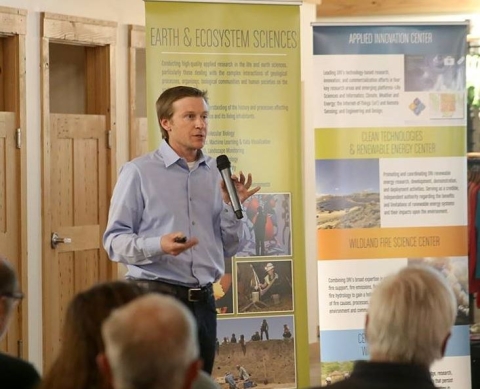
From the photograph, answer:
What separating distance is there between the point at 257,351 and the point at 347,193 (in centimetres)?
96

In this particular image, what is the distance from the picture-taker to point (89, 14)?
697 centimetres

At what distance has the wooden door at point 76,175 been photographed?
22.1ft

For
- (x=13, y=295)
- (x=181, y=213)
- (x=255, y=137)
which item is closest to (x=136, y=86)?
(x=255, y=137)

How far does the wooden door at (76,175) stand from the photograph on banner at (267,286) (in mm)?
1763

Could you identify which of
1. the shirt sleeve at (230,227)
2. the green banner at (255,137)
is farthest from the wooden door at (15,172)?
the shirt sleeve at (230,227)

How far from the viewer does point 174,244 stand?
354 cm

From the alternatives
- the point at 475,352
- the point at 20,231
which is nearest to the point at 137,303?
the point at 475,352

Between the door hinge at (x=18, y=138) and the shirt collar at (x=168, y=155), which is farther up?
the door hinge at (x=18, y=138)

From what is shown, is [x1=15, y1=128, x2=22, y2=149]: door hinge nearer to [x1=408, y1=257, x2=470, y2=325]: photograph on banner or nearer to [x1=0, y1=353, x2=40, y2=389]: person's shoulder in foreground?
[x1=408, y1=257, x2=470, y2=325]: photograph on banner

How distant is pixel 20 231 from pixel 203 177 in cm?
289

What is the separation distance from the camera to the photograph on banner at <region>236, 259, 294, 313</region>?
536 cm

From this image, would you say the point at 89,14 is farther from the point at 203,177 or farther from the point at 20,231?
the point at 203,177

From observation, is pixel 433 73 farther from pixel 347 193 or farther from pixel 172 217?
pixel 172 217

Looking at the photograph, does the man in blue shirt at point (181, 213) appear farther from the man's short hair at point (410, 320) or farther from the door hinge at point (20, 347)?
the door hinge at point (20, 347)
